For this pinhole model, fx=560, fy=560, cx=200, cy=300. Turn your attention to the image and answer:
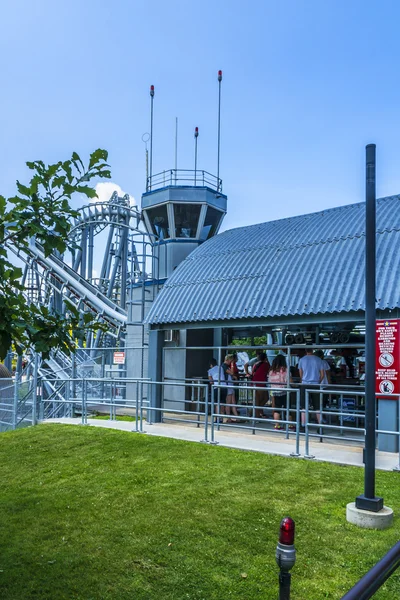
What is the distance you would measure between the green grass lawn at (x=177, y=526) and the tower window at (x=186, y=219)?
14185mm

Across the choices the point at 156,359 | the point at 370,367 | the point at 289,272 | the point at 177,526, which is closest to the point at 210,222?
the point at 156,359

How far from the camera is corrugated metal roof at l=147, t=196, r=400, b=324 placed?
12.2 metres

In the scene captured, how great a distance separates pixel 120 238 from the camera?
31.5 metres

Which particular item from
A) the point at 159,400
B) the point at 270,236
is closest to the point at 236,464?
the point at 159,400

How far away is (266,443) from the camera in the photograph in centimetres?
1112

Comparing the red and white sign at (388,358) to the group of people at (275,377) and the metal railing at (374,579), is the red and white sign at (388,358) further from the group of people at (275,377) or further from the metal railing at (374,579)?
the metal railing at (374,579)

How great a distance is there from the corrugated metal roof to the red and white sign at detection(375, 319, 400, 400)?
1.72 ft

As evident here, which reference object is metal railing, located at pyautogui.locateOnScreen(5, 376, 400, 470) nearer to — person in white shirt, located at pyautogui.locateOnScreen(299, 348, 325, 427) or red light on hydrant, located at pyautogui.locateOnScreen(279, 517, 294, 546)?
person in white shirt, located at pyautogui.locateOnScreen(299, 348, 325, 427)

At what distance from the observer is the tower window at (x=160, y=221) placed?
78.1 feet

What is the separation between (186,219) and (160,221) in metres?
1.14

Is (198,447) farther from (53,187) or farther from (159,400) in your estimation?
(53,187)

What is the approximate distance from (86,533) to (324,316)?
7.34 metres

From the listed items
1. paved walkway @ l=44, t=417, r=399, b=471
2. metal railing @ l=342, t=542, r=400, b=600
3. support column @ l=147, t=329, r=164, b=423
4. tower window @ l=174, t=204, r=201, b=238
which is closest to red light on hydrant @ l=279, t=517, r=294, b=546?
metal railing @ l=342, t=542, r=400, b=600

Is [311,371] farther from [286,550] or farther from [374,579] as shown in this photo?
[374,579]
